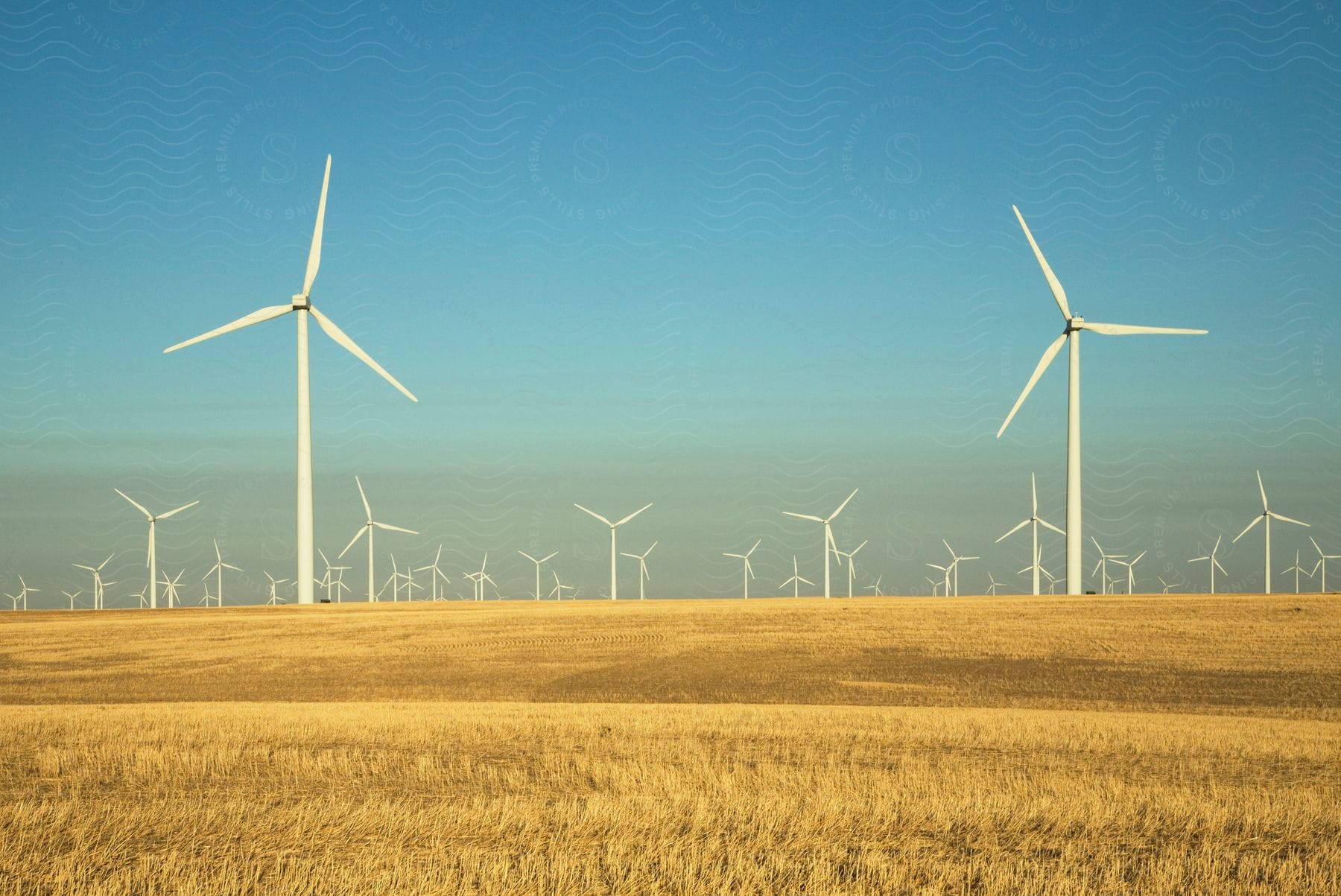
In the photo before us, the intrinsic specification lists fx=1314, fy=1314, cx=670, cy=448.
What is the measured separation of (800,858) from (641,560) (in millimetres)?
107709

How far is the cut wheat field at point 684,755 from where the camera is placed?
15.1 m

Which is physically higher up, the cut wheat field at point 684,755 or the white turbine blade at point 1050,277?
the white turbine blade at point 1050,277

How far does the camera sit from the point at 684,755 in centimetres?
2619

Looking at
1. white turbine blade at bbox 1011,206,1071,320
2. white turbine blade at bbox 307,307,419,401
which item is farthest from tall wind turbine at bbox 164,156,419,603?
white turbine blade at bbox 1011,206,1071,320

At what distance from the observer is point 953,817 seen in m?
18.5

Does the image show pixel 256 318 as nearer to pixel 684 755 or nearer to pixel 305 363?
pixel 305 363

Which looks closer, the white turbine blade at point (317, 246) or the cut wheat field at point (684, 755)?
the cut wheat field at point (684, 755)

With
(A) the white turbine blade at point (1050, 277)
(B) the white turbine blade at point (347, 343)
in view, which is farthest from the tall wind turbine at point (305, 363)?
(A) the white turbine blade at point (1050, 277)

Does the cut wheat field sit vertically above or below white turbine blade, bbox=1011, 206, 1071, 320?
below

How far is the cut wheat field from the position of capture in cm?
1510

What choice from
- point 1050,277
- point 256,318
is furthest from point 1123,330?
point 256,318

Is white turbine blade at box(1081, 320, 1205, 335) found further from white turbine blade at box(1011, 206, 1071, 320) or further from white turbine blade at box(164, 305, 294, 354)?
white turbine blade at box(164, 305, 294, 354)

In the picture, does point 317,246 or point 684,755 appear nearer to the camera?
point 684,755

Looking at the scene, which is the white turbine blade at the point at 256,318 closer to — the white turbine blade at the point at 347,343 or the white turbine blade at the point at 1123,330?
the white turbine blade at the point at 347,343
